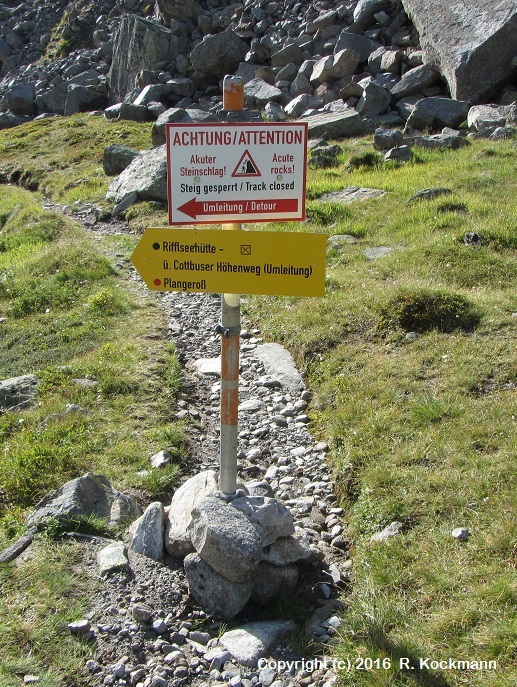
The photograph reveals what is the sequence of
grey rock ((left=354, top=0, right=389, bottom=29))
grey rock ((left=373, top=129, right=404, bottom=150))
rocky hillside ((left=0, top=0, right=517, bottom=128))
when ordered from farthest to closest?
1. grey rock ((left=354, top=0, right=389, bottom=29))
2. rocky hillside ((left=0, top=0, right=517, bottom=128))
3. grey rock ((left=373, top=129, right=404, bottom=150))

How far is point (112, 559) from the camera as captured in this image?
469cm

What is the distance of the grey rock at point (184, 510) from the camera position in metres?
4.88

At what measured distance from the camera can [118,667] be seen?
3949mm

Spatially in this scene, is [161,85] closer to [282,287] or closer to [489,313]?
[489,313]

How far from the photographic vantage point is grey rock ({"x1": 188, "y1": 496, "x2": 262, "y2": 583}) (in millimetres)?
4453

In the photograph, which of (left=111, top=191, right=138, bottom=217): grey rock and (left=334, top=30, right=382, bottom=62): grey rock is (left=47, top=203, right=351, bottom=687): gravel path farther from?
(left=334, top=30, right=382, bottom=62): grey rock

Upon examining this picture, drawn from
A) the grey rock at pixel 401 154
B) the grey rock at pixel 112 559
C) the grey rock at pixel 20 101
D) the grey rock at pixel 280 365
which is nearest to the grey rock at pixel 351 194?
the grey rock at pixel 401 154

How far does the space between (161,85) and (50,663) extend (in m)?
32.7

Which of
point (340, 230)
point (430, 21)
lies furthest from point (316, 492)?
point (430, 21)

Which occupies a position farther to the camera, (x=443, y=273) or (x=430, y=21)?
(x=430, y=21)

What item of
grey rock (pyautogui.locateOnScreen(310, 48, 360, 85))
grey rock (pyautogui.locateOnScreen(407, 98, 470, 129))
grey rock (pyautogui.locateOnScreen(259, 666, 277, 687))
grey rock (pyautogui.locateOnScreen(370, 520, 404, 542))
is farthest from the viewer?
grey rock (pyautogui.locateOnScreen(310, 48, 360, 85))

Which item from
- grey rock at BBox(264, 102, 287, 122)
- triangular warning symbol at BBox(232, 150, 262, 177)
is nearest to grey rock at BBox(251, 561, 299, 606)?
triangular warning symbol at BBox(232, 150, 262, 177)

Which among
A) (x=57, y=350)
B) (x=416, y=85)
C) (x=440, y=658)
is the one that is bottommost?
(x=57, y=350)

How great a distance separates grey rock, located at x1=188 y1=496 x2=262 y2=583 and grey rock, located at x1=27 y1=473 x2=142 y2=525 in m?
1.03
